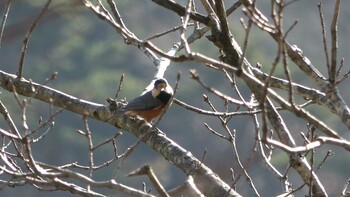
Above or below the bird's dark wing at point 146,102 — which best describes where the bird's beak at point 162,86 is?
above

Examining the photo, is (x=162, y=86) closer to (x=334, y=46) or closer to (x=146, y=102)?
(x=146, y=102)

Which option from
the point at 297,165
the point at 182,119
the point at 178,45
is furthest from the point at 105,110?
the point at 182,119

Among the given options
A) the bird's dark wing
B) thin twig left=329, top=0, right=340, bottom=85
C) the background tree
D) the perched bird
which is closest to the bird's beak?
the perched bird

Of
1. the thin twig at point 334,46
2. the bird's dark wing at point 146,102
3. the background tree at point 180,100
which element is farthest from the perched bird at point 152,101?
the thin twig at point 334,46

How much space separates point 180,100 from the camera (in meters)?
22.1

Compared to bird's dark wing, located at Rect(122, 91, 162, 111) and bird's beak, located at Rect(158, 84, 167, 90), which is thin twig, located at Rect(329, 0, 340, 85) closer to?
bird's dark wing, located at Rect(122, 91, 162, 111)

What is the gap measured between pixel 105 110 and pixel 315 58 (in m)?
32.5

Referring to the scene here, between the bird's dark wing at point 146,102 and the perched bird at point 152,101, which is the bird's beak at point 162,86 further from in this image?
the bird's dark wing at point 146,102

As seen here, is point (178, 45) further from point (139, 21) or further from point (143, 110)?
point (139, 21)

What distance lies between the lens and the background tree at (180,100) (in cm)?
268

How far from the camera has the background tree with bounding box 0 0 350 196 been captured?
2684mm

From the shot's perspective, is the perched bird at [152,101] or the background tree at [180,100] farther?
the perched bird at [152,101]

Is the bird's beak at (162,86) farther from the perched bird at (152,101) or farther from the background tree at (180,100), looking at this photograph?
the background tree at (180,100)

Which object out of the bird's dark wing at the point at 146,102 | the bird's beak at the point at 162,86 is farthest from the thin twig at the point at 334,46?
the bird's beak at the point at 162,86
